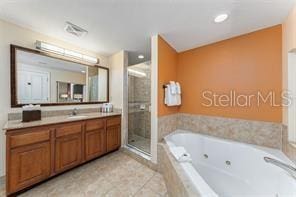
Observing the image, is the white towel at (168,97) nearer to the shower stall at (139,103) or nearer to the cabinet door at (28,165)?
the shower stall at (139,103)

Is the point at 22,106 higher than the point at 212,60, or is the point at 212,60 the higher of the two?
the point at 212,60

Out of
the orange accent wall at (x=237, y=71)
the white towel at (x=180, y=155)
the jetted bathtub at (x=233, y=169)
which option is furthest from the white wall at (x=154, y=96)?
the orange accent wall at (x=237, y=71)

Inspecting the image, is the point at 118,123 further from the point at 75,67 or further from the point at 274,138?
the point at 274,138

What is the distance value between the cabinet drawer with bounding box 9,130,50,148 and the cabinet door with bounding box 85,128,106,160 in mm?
609

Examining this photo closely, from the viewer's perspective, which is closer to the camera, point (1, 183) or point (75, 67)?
point (1, 183)

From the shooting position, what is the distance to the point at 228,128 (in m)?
2.25

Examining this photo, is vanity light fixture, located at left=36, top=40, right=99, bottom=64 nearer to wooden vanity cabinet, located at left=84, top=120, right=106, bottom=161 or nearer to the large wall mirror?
the large wall mirror

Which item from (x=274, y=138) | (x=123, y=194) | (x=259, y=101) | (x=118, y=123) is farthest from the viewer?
(x=118, y=123)

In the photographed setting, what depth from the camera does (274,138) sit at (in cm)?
187

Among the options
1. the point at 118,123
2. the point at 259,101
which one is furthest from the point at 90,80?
the point at 259,101

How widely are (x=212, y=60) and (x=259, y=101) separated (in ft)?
3.17

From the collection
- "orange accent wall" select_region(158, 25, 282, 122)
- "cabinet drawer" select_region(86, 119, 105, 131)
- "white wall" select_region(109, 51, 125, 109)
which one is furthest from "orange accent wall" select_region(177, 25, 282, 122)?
"cabinet drawer" select_region(86, 119, 105, 131)

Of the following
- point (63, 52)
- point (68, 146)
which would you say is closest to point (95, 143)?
point (68, 146)

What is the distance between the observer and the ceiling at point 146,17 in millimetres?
1488
